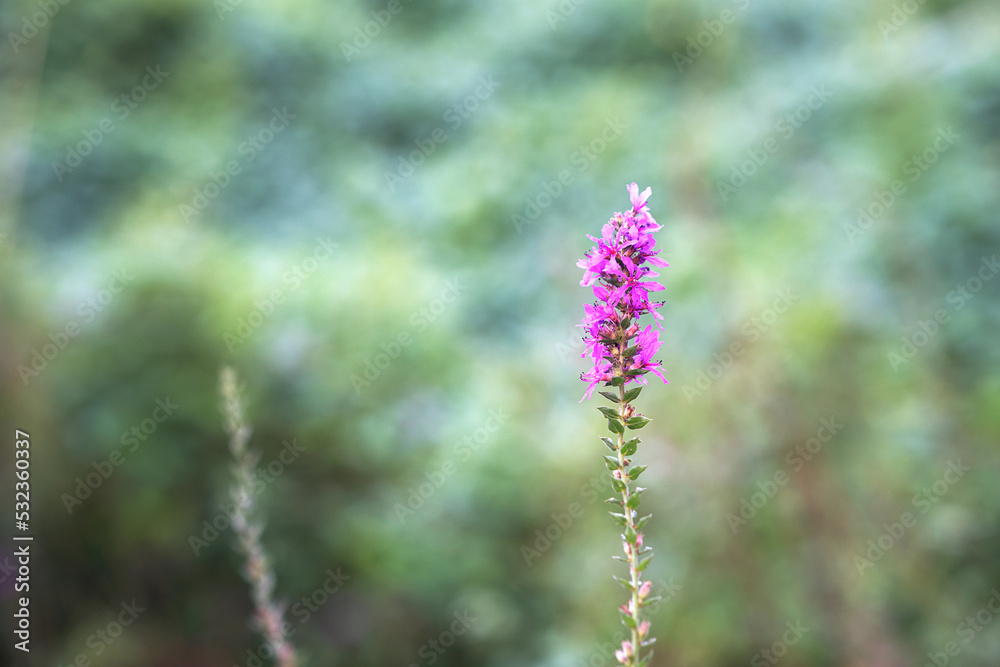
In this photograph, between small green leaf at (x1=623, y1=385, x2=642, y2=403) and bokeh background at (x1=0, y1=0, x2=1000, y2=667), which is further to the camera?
bokeh background at (x1=0, y1=0, x2=1000, y2=667)

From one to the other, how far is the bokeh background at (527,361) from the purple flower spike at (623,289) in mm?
2416

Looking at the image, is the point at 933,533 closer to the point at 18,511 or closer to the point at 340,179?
the point at 18,511

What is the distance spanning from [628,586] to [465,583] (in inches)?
113

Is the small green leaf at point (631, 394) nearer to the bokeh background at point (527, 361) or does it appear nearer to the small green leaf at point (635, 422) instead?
the small green leaf at point (635, 422)

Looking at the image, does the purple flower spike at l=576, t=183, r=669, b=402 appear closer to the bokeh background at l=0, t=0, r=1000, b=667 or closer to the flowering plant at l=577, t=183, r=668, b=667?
the flowering plant at l=577, t=183, r=668, b=667

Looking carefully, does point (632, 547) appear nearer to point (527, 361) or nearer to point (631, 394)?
point (631, 394)

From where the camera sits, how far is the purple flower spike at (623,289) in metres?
1.62

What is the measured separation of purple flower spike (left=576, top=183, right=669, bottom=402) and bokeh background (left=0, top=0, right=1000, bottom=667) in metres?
2.42

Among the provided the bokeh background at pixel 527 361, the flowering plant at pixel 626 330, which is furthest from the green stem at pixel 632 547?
the bokeh background at pixel 527 361

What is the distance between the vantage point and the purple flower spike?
1.62 m

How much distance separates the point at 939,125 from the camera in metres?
6.81

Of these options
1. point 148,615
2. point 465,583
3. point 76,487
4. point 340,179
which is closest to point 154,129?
point 340,179

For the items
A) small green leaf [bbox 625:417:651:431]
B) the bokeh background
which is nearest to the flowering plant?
small green leaf [bbox 625:417:651:431]

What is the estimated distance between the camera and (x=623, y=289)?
1.61 m
